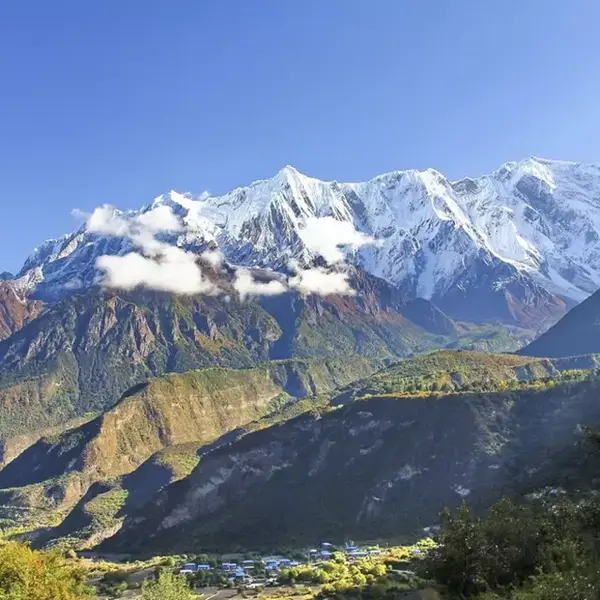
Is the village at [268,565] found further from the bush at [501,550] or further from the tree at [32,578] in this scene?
the bush at [501,550]

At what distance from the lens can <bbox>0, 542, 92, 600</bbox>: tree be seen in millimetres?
82500

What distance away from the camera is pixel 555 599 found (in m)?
39.0

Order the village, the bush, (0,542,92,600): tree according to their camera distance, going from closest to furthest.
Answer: the bush
(0,542,92,600): tree
the village

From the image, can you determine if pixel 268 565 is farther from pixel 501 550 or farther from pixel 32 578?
pixel 501 550

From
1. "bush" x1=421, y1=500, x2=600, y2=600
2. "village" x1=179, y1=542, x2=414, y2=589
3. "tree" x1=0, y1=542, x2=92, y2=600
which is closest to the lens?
"bush" x1=421, y1=500, x2=600, y2=600

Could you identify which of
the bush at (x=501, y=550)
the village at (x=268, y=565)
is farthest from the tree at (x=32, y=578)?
the village at (x=268, y=565)

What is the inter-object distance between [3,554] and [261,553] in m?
111

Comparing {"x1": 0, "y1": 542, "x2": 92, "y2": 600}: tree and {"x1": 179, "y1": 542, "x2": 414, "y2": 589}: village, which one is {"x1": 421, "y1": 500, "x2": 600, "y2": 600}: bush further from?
{"x1": 179, "y1": 542, "x2": 414, "y2": 589}: village

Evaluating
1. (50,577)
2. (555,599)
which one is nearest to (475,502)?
(50,577)

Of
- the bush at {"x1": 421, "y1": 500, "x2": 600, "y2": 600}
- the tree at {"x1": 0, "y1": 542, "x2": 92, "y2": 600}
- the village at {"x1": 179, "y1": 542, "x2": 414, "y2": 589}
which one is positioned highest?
the tree at {"x1": 0, "y1": 542, "x2": 92, "y2": 600}

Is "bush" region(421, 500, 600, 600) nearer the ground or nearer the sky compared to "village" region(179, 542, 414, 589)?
nearer the sky

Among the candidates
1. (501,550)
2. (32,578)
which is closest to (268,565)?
(32,578)

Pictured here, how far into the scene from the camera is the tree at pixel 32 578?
82.5 meters

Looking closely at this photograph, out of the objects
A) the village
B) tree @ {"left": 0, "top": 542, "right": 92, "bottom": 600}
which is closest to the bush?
tree @ {"left": 0, "top": 542, "right": 92, "bottom": 600}
